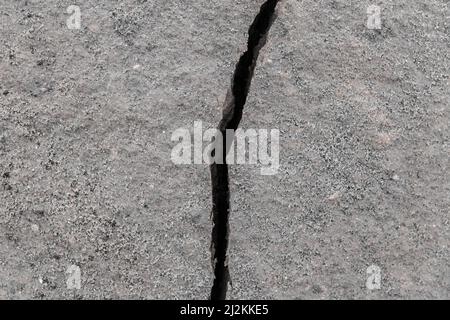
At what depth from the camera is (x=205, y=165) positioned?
2.19 meters

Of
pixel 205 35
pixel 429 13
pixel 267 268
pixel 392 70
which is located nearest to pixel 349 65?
pixel 392 70

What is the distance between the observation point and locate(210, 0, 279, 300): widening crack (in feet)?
6.90

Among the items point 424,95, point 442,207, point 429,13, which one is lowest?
point 442,207

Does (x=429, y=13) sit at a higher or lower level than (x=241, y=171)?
higher

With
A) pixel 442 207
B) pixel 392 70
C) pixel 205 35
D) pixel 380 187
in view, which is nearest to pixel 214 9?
pixel 205 35

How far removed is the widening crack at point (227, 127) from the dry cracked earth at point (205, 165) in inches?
1.0

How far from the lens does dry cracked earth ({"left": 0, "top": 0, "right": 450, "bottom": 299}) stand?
6.86 feet

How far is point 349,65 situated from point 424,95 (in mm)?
274

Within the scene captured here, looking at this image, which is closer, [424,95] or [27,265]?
[27,265]

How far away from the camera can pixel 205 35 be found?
7.66 ft

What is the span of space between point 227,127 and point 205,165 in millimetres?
153

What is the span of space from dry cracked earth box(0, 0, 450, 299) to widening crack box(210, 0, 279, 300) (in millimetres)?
26

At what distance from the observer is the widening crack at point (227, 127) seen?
210 cm
